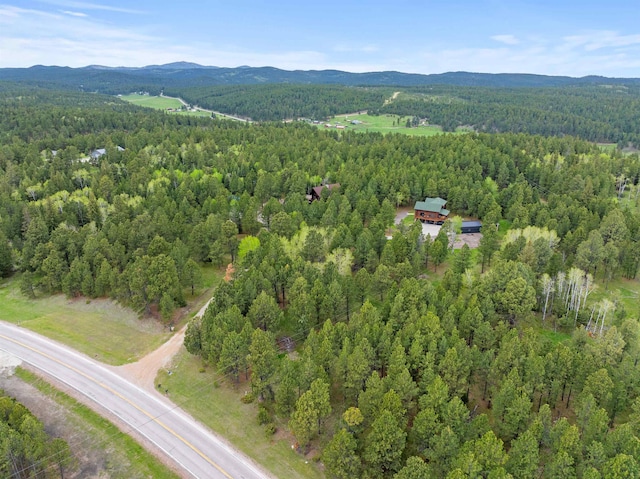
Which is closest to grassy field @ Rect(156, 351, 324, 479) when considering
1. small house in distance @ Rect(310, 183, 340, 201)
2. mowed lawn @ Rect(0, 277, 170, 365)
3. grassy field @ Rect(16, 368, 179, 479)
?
grassy field @ Rect(16, 368, 179, 479)

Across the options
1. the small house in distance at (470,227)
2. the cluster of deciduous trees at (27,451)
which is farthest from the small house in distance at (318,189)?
the cluster of deciduous trees at (27,451)

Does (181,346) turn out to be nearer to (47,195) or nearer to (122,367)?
(122,367)

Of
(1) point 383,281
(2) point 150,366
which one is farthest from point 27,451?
(1) point 383,281

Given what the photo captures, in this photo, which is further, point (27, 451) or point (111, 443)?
point (111, 443)

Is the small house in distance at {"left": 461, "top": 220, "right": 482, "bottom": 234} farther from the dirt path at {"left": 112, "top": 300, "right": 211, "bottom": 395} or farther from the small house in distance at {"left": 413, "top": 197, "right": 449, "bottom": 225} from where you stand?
the dirt path at {"left": 112, "top": 300, "right": 211, "bottom": 395}

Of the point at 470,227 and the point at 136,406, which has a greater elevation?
the point at 470,227

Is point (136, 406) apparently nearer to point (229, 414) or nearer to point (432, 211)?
point (229, 414)

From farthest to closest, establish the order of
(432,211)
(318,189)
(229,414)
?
(318,189), (432,211), (229,414)

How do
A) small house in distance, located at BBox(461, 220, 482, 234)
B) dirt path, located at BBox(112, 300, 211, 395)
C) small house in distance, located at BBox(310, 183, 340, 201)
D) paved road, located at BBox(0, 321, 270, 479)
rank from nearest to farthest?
paved road, located at BBox(0, 321, 270, 479)
dirt path, located at BBox(112, 300, 211, 395)
small house in distance, located at BBox(461, 220, 482, 234)
small house in distance, located at BBox(310, 183, 340, 201)
